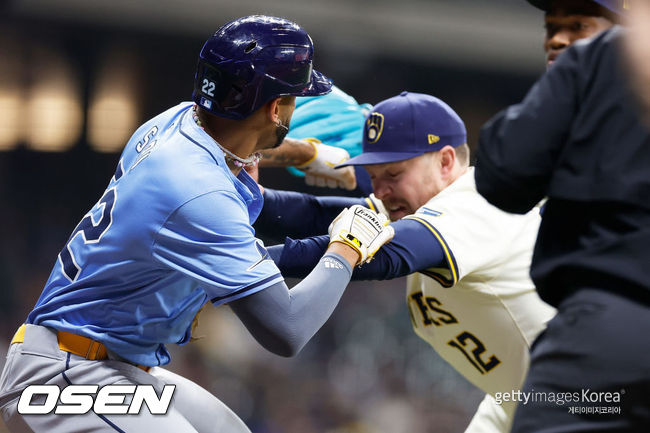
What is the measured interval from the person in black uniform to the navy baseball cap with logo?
1.60 m

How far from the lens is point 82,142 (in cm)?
805

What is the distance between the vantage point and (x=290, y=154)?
12.6 ft

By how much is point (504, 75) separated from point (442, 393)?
3.87 metres

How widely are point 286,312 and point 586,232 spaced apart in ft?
3.03

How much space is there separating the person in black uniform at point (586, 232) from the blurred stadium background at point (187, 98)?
20.9ft

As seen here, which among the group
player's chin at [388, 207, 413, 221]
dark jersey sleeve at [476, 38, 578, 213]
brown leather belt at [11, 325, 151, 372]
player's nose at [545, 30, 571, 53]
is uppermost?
dark jersey sleeve at [476, 38, 578, 213]

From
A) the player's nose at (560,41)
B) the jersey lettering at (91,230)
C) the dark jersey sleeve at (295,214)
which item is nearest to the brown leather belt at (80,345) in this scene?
the jersey lettering at (91,230)

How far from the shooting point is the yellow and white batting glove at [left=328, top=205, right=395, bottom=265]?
269 cm

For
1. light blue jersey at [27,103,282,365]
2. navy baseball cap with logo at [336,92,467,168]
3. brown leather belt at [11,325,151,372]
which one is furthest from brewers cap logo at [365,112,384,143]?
brown leather belt at [11,325,151,372]

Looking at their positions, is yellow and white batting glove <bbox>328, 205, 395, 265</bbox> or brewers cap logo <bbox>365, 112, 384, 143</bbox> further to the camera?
brewers cap logo <bbox>365, 112, 384, 143</bbox>

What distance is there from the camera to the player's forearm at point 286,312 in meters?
2.27

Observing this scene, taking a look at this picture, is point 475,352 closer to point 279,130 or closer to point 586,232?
point 279,130

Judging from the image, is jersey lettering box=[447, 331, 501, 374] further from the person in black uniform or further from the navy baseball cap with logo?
the person in black uniform

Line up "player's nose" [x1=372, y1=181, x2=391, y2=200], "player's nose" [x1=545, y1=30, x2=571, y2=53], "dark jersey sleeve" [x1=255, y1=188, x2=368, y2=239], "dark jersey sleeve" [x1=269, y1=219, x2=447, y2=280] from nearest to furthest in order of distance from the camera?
"dark jersey sleeve" [x1=269, y1=219, x2=447, y2=280] < "player's nose" [x1=545, y1=30, x2=571, y2=53] < "player's nose" [x1=372, y1=181, x2=391, y2=200] < "dark jersey sleeve" [x1=255, y1=188, x2=368, y2=239]
